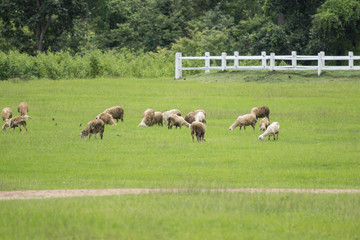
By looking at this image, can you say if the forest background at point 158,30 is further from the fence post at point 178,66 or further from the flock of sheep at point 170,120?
the flock of sheep at point 170,120

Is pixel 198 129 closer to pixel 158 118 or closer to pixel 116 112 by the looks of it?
pixel 158 118

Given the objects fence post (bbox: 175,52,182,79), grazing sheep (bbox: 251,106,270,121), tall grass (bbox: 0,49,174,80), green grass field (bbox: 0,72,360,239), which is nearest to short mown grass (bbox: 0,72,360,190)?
green grass field (bbox: 0,72,360,239)

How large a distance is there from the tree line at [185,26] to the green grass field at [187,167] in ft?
64.6

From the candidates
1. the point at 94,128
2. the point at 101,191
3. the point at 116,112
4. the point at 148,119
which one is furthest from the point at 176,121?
the point at 101,191

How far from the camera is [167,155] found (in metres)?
17.0

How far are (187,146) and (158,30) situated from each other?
52936 millimetres

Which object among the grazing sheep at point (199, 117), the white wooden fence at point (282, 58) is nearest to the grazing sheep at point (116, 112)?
the grazing sheep at point (199, 117)

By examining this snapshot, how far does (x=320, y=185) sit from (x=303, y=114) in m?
13.3

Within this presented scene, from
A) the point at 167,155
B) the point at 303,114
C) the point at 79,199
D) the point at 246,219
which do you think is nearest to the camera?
the point at 246,219

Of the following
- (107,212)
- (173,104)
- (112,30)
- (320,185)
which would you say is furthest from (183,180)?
(112,30)

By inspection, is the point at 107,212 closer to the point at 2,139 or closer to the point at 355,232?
the point at 355,232

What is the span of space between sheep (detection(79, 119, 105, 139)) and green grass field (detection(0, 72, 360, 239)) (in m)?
0.36

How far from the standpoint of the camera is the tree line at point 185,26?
53406 millimetres

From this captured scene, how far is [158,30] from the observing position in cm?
7038
